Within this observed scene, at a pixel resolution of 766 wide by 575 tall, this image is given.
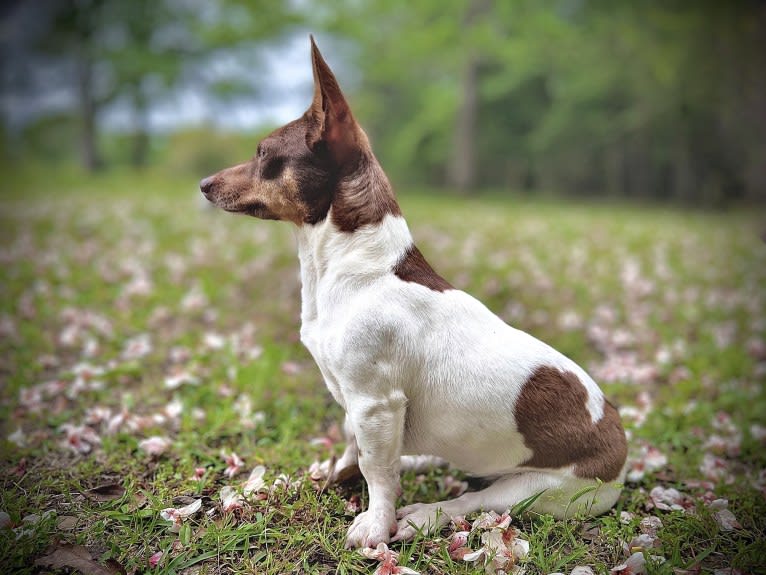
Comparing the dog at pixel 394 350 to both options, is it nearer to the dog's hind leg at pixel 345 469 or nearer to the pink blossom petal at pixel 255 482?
the dog's hind leg at pixel 345 469

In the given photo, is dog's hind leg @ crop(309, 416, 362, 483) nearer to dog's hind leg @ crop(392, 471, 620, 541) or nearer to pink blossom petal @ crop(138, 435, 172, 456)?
dog's hind leg @ crop(392, 471, 620, 541)

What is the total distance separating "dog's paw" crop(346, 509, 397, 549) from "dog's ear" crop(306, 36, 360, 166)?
4.27ft

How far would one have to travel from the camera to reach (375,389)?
2.00 metres

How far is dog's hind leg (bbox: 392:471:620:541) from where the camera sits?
2.13 metres

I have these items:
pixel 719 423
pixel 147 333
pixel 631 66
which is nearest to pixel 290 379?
pixel 147 333

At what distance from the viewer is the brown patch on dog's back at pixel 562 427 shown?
6.71ft

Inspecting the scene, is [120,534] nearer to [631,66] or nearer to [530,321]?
[530,321]

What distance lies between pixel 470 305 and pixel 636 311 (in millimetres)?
3976

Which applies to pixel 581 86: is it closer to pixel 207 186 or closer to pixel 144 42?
pixel 144 42

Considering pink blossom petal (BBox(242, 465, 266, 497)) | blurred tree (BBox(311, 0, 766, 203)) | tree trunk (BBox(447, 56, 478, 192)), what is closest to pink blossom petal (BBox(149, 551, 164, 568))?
pink blossom petal (BBox(242, 465, 266, 497))

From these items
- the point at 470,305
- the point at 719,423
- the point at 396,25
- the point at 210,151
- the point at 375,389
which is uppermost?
the point at 396,25

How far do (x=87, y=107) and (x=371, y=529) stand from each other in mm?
18838

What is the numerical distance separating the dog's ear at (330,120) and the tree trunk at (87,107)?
1805cm

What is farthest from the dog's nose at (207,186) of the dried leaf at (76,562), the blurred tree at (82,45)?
the blurred tree at (82,45)
